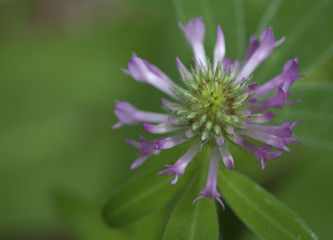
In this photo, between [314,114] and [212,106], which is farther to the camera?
[314,114]

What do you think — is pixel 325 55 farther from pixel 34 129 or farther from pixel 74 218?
pixel 34 129

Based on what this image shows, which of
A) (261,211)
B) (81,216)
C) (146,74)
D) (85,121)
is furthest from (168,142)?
(85,121)

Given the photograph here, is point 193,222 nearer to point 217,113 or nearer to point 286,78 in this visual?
point 217,113

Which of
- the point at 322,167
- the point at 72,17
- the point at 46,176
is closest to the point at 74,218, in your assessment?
the point at 46,176

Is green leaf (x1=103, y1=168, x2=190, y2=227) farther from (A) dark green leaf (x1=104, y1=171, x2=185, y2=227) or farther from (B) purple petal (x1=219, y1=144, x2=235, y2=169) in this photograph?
(B) purple petal (x1=219, y1=144, x2=235, y2=169)

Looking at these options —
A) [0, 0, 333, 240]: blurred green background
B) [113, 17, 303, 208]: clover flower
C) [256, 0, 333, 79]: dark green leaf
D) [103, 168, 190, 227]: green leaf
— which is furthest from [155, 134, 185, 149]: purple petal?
[0, 0, 333, 240]: blurred green background

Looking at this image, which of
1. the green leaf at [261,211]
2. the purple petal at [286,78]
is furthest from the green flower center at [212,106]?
the green leaf at [261,211]

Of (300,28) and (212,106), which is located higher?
(300,28)
